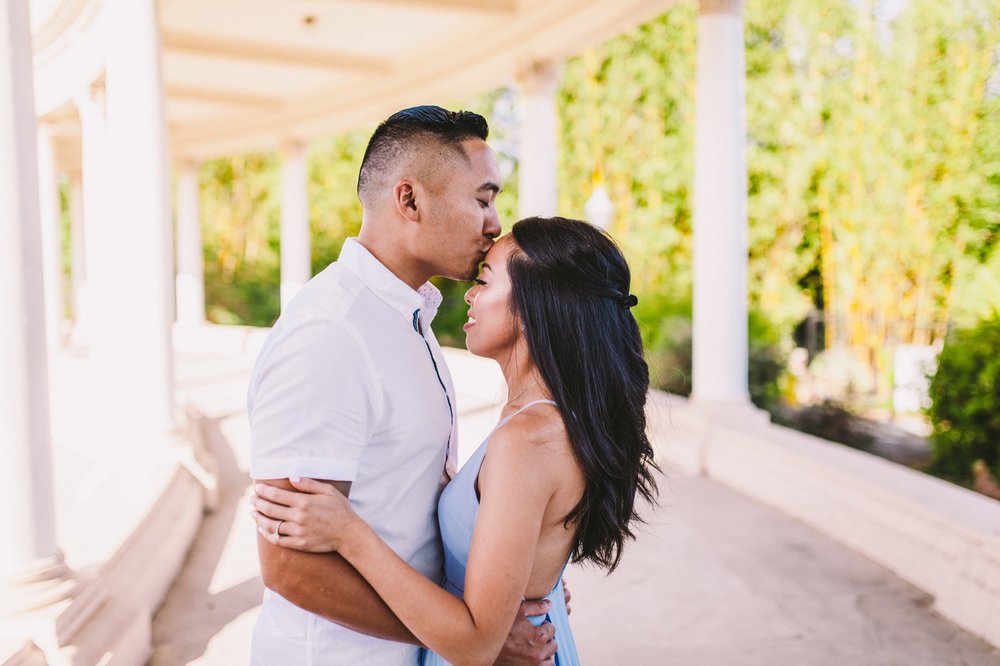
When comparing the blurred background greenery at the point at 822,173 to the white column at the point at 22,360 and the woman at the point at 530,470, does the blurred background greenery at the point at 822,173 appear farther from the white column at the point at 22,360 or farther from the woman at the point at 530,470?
the woman at the point at 530,470

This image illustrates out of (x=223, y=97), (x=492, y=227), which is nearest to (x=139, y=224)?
(x=492, y=227)

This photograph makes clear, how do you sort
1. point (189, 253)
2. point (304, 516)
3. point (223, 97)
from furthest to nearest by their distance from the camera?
point (189, 253) < point (223, 97) < point (304, 516)

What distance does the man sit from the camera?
2.69 metres

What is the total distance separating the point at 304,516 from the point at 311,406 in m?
0.34

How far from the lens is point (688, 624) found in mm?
7594

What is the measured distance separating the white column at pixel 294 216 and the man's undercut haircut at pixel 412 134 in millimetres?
25015

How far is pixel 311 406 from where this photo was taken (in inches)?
104

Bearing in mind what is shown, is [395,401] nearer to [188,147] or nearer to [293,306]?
[293,306]

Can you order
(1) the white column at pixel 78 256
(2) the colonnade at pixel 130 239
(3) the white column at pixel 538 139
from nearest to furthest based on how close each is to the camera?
(2) the colonnade at pixel 130 239, (3) the white column at pixel 538 139, (1) the white column at pixel 78 256

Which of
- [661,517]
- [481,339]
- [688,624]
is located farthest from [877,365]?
[481,339]

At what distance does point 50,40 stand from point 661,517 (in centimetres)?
1580

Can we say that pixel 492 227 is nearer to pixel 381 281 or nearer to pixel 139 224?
pixel 381 281

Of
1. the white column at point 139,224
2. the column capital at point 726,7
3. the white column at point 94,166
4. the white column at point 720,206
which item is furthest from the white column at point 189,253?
the column capital at point 726,7

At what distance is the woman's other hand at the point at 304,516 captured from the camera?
265 cm
